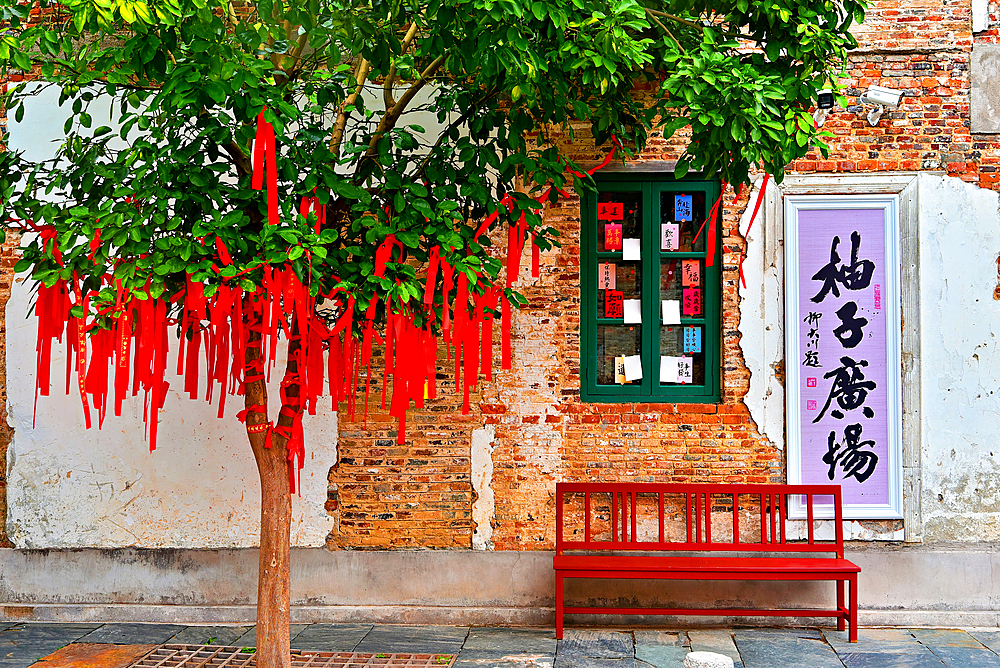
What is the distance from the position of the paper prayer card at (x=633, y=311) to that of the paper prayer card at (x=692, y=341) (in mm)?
372

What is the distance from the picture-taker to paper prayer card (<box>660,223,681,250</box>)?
5.82 meters

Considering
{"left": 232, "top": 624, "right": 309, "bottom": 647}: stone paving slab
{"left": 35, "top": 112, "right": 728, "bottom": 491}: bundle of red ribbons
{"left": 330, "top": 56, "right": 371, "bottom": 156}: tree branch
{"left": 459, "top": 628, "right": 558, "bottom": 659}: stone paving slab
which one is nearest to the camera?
{"left": 35, "top": 112, "right": 728, "bottom": 491}: bundle of red ribbons

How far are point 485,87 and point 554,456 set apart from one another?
2.69 meters

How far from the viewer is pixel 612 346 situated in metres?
5.84

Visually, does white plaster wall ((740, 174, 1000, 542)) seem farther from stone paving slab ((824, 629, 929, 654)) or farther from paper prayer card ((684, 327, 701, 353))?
stone paving slab ((824, 629, 929, 654))

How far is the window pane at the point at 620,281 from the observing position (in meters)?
5.83

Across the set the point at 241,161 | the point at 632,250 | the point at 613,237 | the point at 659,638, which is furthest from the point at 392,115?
the point at 659,638

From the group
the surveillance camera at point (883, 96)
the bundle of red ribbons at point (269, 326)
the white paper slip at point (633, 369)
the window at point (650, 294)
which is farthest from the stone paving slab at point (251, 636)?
the surveillance camera at point (883, 96)

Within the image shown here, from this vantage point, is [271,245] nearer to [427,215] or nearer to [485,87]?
[427,215]

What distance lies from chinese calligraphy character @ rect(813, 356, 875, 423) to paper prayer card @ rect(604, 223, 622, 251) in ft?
6.03

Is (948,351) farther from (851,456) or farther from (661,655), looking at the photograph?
(661,655)

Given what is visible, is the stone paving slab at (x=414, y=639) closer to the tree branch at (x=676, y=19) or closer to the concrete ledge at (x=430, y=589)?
the concrete ledge at (x=430, y=589)

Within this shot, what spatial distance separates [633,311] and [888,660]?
9.21 feet

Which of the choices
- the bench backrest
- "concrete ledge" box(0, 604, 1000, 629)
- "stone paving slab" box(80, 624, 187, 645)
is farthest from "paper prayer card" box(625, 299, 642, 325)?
"stone paving slab" box(80, 624, 187, 645)
